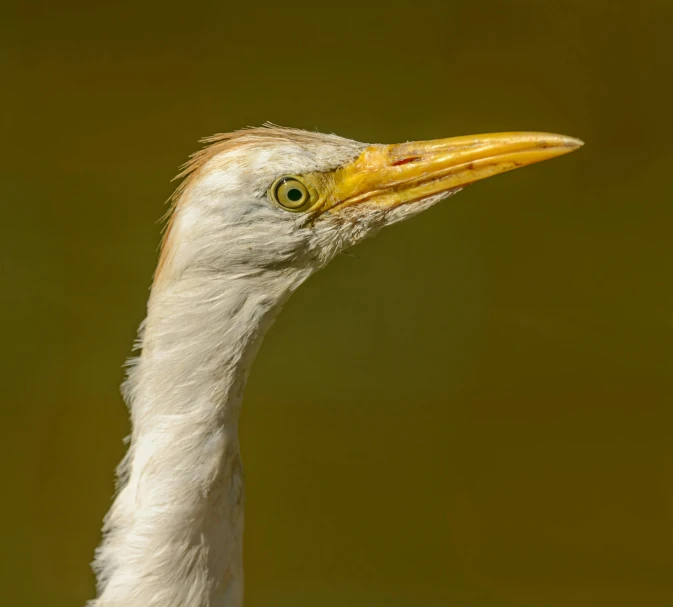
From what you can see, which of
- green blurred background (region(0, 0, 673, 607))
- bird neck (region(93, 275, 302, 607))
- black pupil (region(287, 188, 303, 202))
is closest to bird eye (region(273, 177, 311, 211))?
black pupil (region(287, 188, 303, 202))

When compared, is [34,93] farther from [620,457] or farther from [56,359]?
[620,457]

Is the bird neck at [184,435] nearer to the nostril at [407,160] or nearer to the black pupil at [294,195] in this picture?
the black pupil at [294,195]

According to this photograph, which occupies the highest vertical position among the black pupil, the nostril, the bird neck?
the nostril

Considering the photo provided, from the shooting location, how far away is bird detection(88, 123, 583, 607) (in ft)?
3.84

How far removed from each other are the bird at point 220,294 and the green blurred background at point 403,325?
1.01m

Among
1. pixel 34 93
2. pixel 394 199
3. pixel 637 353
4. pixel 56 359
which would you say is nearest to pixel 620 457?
pixel 637 353

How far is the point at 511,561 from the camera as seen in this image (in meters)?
2.53

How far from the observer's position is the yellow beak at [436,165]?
1.23 metres

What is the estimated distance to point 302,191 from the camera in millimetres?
1192

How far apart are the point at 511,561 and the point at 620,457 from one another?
0.50m

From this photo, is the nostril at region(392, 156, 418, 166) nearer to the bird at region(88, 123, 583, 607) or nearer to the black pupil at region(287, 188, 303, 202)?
the bird at region(88, 123, 583, 607)

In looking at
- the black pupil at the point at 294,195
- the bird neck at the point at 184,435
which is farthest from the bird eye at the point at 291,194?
the bird neck at the point at 184,435

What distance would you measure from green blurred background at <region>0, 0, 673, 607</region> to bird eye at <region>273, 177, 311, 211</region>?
1059 millimetres

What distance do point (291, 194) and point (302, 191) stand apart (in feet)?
0.06
